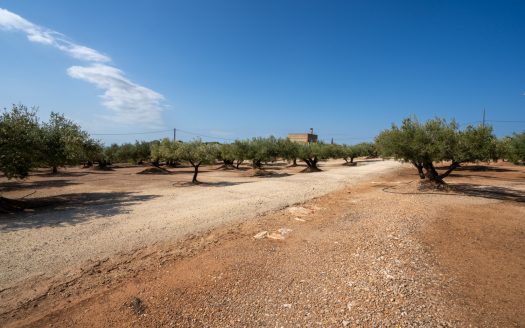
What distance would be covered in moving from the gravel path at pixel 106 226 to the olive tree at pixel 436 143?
737 centimetres

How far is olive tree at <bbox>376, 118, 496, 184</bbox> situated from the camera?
15227 millimetres

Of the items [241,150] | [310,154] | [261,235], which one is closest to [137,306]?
[261,235]

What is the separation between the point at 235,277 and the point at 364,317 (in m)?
2.80

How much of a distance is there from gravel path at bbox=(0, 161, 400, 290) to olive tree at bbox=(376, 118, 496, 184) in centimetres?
737

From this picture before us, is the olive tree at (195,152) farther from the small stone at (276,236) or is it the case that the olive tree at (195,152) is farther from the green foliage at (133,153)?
the green foliage at (133,153)

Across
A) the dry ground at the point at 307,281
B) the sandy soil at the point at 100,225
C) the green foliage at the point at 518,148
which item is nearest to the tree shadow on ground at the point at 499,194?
the dry ground at the point at 307,281

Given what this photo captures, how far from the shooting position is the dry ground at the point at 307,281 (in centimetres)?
464

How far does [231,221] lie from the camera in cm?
1071

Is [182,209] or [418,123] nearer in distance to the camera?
[182,209]

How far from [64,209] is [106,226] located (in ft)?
16.8

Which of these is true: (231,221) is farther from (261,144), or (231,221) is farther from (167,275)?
(261,144)

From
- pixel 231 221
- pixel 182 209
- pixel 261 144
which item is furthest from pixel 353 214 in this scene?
pixel 261 144

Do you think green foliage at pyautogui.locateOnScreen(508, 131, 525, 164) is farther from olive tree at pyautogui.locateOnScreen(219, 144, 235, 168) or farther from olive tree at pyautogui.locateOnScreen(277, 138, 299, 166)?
olive tree at pyautogui.locateOnScreen(219, 144, 235, 168)

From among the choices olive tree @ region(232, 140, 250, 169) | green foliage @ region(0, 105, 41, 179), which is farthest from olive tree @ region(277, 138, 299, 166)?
green foliage @ region(0, 105, 41, 179)
